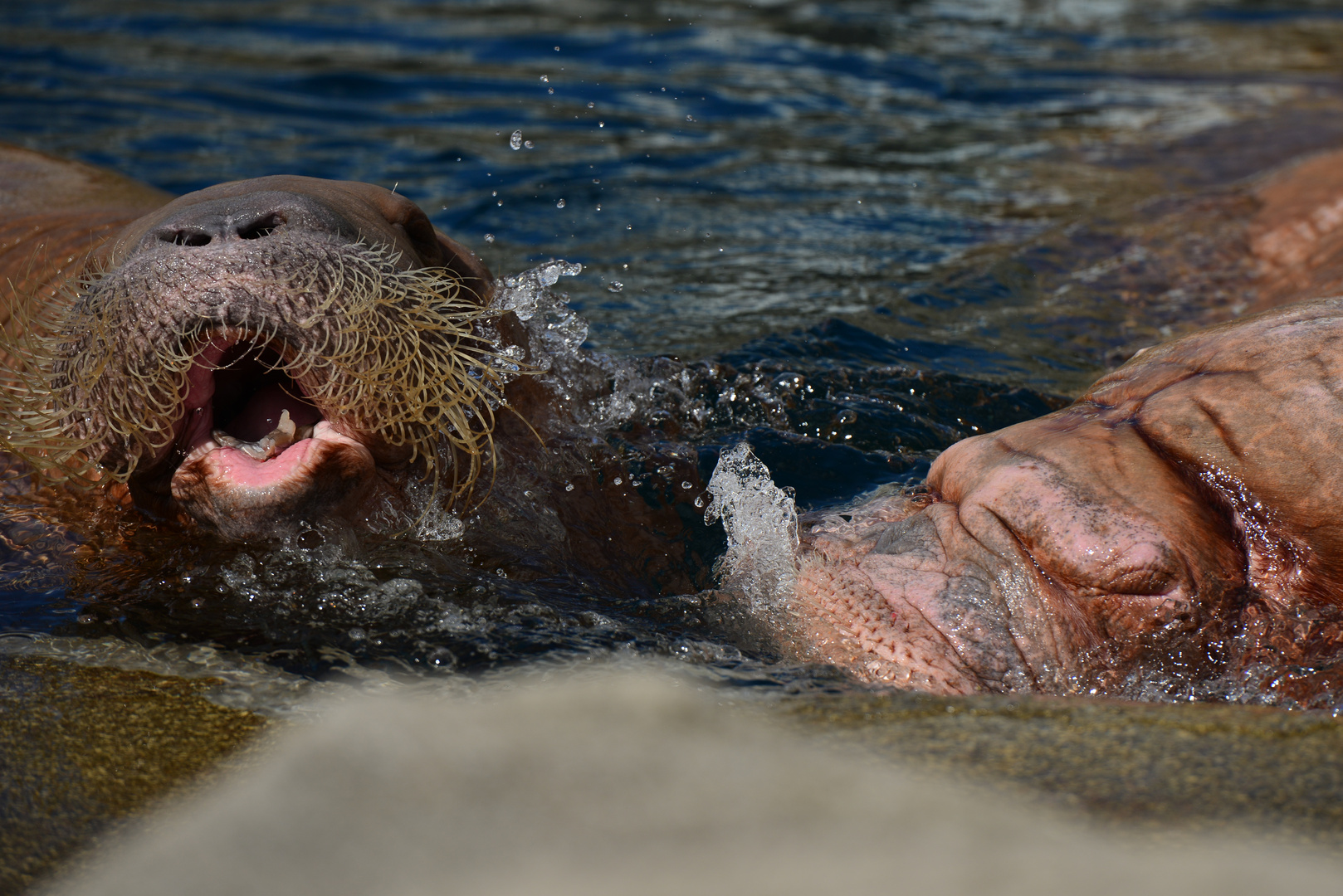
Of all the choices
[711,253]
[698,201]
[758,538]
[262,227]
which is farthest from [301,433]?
[698,201]

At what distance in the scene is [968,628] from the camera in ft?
9.48

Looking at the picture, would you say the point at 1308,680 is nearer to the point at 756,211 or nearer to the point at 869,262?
the point at 869,262

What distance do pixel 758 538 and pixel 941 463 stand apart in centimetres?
50

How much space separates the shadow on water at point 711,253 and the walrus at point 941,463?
0.26 m

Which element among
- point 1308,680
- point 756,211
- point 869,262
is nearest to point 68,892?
point 1308,680

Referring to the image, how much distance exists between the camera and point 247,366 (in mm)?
3055

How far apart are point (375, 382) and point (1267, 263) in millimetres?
4646

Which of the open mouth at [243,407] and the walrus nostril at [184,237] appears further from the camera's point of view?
the open mouth at [243,407]

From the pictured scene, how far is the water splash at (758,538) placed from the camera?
10.4 feet

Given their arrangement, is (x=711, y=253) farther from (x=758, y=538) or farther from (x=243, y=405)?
(x=243, y=405)

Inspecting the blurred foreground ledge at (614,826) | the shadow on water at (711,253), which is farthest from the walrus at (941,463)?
the blurred foreground ledge at (614,826)

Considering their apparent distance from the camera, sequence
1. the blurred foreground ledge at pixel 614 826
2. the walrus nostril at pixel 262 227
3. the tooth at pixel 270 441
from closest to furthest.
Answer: the blurred foreground ledge at pixel 614 826, the walrus nostril at pixel 262 227, the tooth at pixel 270 441

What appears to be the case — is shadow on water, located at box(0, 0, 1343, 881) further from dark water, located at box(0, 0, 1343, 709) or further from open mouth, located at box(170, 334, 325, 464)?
open mouth, located at box(170, 334, 325, 464)

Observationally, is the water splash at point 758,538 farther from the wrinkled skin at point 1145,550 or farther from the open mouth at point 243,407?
the open mouth at point 243,407
